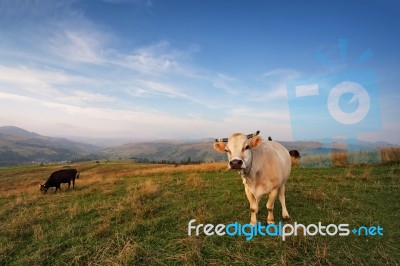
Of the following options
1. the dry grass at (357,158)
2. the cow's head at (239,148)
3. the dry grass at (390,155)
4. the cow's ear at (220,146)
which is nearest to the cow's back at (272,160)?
the cow's head at (239,148)

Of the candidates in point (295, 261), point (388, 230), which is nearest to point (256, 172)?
point (295, 261)

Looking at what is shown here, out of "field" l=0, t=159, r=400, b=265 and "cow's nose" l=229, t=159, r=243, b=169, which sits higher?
"cow's nose" l=229, t=159, r=243, b=169

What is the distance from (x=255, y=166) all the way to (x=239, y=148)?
1.01m

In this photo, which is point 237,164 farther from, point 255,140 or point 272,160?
point 272,160

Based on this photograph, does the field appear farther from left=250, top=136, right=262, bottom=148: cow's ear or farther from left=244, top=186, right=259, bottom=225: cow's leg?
left=250, top=136, right=262, bottom=148: cow's ear

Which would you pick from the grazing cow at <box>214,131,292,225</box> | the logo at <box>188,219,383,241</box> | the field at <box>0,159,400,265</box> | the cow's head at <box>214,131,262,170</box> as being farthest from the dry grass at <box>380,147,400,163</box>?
the cow's head at <box>214,131,262,170</box>

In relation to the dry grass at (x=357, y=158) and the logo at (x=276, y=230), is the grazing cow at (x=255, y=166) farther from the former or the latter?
the dry grass at (x=357, y=158)

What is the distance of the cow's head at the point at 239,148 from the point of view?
636 centimetres

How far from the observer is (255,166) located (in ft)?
24.3

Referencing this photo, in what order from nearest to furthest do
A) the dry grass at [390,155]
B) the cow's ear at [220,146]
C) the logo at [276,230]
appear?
the logo at [276,230], the cow's ear at [220,146], the dry grass at [390,155]

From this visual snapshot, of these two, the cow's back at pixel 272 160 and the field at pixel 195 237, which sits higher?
the cow's back at pixel 272 160

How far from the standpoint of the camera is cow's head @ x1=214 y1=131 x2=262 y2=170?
20.9 ft

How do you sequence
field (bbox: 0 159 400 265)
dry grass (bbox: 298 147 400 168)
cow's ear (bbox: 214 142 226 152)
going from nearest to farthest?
field (bbox: 0 159 400 265) < cow's ear (bbox: 214 142 226 152) < dry grass (bbox: 298 147 400 168)

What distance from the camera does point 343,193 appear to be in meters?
10.6
